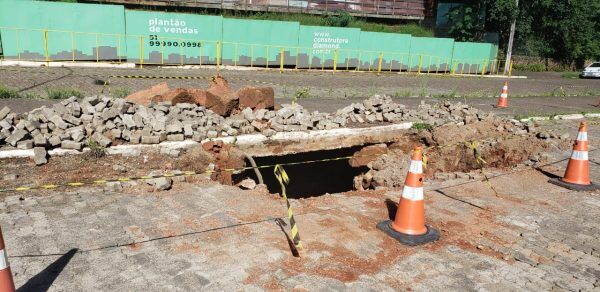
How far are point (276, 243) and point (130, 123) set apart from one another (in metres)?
4.16

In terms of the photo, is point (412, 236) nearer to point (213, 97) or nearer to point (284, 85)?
point (213, 97)

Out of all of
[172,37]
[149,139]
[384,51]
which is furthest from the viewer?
[384,51]

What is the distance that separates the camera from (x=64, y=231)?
4629mm

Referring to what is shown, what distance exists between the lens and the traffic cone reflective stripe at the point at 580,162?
684 centimetres

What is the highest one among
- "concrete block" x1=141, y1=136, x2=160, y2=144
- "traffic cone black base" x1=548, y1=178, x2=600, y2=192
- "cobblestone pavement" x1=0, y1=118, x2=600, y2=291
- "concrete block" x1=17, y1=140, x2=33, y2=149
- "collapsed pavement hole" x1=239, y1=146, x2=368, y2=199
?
"concrete block" x1=141, y1=136, x2=160, y2=144

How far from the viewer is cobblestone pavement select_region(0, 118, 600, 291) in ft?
12.9

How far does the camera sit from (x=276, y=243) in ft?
15.1

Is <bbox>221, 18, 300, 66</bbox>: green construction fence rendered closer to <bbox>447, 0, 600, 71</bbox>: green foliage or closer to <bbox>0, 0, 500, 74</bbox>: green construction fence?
<bbox>0, 0, 500, 74</bbox>: green construction fence

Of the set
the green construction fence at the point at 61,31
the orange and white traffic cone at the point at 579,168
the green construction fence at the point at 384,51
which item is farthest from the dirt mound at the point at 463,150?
the green construction fence at the point at 384,51

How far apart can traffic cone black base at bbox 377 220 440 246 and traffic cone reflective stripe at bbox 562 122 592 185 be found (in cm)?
340

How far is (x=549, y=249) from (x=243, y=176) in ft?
16.5

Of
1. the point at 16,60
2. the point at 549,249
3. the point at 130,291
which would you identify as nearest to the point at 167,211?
the point at 130,291

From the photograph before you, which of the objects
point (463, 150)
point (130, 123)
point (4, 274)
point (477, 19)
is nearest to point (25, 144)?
point (130, 123)

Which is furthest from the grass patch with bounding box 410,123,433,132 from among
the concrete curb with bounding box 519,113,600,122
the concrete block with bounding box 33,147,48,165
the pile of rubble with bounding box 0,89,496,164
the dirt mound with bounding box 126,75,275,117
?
the concrete block with bounding box 33,147,48,165
